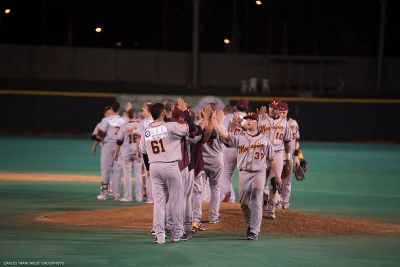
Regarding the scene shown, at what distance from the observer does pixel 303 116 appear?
147 feet

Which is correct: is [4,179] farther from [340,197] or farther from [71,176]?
[340,197]

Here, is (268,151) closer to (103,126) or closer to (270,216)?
(270,216)

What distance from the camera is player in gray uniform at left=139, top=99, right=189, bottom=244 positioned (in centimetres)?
1210

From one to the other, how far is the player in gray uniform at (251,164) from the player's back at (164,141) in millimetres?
969

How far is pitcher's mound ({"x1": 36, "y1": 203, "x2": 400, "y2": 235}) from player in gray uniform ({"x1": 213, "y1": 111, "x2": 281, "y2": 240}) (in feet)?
3.20

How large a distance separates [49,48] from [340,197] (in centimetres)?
3769

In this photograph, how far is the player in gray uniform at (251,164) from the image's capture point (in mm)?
12828

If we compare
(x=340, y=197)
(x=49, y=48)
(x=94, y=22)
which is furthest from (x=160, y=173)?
(x=94, y=22)

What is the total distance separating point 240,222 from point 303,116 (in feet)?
102

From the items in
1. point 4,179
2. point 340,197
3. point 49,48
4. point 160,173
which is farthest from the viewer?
point 49,48

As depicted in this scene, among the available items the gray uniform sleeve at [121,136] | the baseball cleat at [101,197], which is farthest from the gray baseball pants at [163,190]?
the baseball cleat at [101,197]

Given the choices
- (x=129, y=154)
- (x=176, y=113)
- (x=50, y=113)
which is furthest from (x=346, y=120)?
(x=176, y=113)

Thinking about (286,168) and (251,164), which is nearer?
(251,164)

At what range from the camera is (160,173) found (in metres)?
12.1
